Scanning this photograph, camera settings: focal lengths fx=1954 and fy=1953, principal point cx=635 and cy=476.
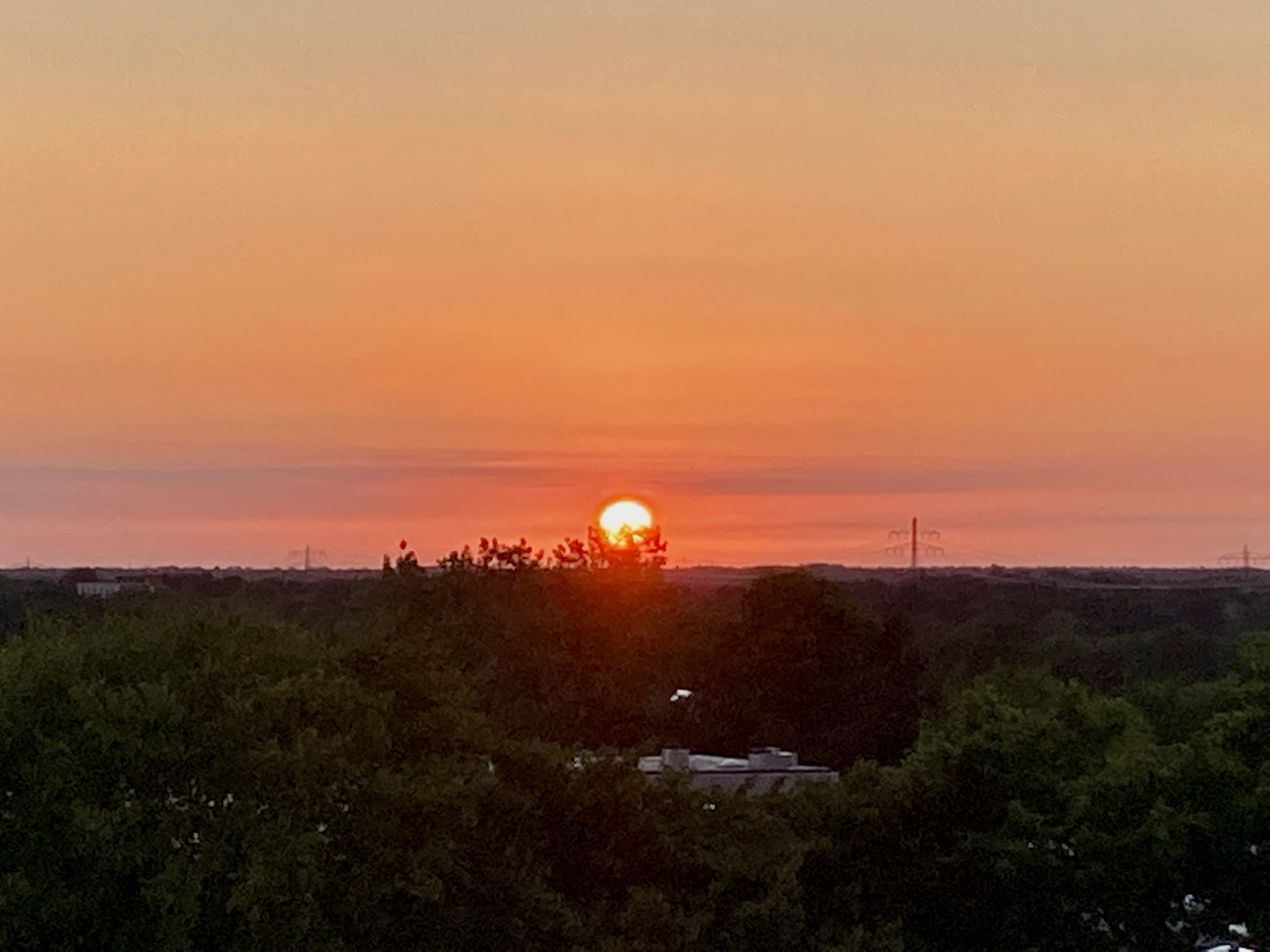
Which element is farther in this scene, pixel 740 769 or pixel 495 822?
pixel 740 769

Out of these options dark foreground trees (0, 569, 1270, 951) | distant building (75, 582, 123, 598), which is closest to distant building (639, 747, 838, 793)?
dark foreground trees (0, 569, 1270, 951)

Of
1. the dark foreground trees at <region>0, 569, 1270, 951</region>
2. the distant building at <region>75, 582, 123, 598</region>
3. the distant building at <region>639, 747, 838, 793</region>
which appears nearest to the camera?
the dark foreground trees at <region>0, 569, 1270, 951</region>

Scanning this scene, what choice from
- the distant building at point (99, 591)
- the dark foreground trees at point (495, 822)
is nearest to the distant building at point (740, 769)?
the dark foreground trees at point (495, 822)

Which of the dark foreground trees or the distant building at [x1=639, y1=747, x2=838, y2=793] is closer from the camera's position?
the dark foreground trees

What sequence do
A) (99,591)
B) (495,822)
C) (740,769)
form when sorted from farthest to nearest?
(99,591), (740,769), (495,822)

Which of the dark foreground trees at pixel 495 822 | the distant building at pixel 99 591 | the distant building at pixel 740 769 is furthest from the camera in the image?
the distant building at pixel 99 591

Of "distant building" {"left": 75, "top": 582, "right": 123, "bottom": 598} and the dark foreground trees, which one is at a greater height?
"distant building" {"left": 75, "top": 582, "right": 123, "bottom": 598}

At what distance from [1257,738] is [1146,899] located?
5.00 metres

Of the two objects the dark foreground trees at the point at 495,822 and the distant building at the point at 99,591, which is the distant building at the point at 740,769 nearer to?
the dark foreground trees at the point at 495,822

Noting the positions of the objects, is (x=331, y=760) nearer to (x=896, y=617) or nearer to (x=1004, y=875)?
(x=1004, y=875)

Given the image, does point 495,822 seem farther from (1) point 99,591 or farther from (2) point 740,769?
(1) point 99,591

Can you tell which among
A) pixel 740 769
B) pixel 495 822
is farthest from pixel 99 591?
pixel 495 822

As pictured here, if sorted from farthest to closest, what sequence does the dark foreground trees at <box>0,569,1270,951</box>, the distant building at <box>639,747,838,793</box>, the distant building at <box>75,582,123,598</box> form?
the distant building at <box>75,582,123,598</box> < the distant building at <box>639,747,838,793</box> < the dark foreground trees at <box>0,569,1270,951</box>

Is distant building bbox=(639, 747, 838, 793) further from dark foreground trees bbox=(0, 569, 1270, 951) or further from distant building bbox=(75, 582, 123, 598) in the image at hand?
distant building bbox=(75, 582, 123, 598)
